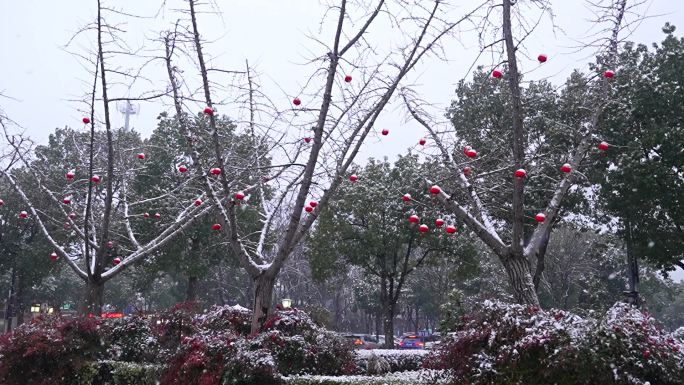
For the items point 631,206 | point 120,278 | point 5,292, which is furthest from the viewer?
point 120,278

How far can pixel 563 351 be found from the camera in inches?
188

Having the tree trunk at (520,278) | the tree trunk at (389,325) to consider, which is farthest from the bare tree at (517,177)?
the tree trunk at (389,325)

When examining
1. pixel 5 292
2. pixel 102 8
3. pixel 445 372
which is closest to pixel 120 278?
pixel 5 292

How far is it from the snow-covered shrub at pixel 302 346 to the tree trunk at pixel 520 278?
2.55 metres

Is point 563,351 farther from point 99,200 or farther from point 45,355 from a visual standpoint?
point 99,200

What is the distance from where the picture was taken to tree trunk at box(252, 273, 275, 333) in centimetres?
827

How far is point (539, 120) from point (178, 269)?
15.8 meters

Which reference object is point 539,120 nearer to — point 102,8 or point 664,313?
point 102,8

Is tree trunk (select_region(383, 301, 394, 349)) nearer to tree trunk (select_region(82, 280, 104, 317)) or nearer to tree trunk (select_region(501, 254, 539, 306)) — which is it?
tree trunk (select_region(82, 280, 104, 317))

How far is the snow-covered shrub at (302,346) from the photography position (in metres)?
7.52

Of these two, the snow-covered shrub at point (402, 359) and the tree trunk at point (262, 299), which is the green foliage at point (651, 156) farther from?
the tree trunk at point (262, 299)

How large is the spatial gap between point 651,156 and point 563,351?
1522cm

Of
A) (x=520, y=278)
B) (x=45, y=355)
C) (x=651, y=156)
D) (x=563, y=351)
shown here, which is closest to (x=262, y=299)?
(x=45, y=355)

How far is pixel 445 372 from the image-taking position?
225 inches
